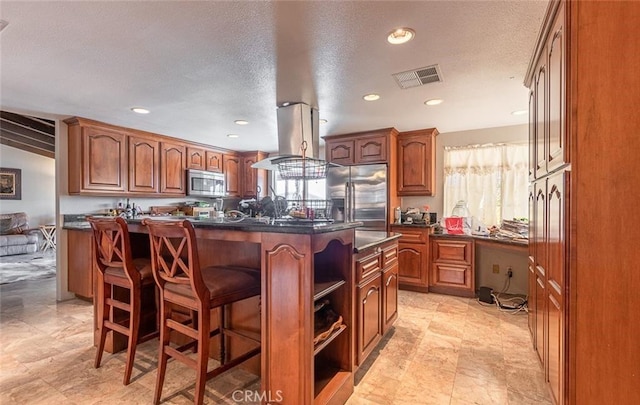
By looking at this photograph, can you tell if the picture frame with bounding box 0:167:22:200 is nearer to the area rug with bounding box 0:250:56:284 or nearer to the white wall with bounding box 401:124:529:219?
the area rug with bounding box 0:250:56:284

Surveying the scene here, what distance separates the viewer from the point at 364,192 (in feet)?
13.9

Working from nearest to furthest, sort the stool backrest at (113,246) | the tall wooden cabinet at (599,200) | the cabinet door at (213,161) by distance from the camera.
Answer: the tall wooden cabinet at (599,200)
the stool backrest at (113,246)
the cabinet door at (213,161)

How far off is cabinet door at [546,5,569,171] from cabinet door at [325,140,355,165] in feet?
9.59

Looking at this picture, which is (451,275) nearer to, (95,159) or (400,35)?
(400,35)

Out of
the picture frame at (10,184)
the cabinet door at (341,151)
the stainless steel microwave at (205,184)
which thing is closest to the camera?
the cabinet door at (341,151)

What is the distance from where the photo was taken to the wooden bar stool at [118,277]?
6.23 feet

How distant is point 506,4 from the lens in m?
1.54

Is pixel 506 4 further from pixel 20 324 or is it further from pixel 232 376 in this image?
pixel 20 324

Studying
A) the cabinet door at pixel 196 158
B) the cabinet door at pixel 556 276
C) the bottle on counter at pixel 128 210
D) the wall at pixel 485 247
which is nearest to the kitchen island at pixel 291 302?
the cabinet door at pixel 556 276

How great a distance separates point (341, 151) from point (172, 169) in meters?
2.73

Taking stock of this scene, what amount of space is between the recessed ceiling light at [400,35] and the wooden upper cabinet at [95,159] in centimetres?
377

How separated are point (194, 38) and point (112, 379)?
7.62ft

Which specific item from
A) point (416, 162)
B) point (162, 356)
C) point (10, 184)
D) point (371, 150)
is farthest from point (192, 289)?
point (10, 184)

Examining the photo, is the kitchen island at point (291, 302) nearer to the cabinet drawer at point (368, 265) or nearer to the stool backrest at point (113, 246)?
the cabinet drawer at point (368, 265)
